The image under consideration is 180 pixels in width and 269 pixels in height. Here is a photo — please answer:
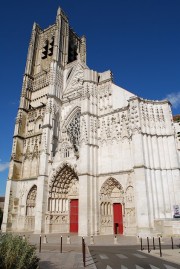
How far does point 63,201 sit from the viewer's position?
20969 millimetres

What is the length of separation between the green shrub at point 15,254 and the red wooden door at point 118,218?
14488mm

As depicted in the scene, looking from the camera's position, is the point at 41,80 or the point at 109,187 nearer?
the point at 109,187

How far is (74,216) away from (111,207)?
4181 millimetres

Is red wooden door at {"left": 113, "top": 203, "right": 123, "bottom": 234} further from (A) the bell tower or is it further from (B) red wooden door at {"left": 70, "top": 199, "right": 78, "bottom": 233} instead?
(A) the bell tower

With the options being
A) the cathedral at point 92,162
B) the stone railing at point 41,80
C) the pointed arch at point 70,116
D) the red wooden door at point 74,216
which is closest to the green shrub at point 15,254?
the cathedral at point 92,162

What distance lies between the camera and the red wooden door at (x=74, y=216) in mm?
20122

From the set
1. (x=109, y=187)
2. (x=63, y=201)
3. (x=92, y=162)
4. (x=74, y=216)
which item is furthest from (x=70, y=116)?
(x=74, y=216)

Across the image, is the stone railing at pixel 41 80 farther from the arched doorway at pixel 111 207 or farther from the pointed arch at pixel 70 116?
the arched doorway at pixel 111 207

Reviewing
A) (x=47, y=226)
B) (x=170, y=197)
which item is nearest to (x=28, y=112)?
(x=47, y=226)

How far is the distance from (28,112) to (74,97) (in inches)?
249

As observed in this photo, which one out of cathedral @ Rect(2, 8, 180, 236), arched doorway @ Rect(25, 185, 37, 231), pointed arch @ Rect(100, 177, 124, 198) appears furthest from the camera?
arched doorway @ Rect(25, 185, 37, 231)

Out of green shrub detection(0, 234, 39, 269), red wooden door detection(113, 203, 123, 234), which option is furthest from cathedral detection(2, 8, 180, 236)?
green shrub detection(0, 234, 39, 269)

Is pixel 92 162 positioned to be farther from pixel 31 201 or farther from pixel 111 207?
pixel 31 201

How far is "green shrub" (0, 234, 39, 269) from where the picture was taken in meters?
4.03
